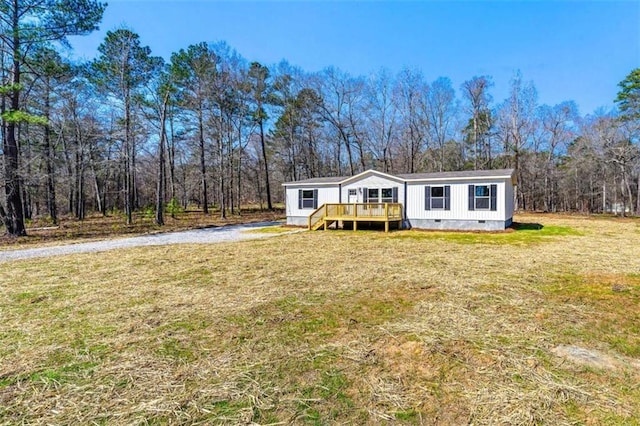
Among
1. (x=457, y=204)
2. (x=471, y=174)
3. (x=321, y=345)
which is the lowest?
(x=321, y=345)

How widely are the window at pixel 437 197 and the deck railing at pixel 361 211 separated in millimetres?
1318

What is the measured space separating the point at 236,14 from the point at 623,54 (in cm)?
2780

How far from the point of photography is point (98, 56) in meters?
16.2

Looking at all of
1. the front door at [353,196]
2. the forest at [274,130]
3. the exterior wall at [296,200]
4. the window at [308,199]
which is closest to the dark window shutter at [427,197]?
the front door at [353,196]

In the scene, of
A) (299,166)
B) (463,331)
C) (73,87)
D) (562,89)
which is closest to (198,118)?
(73,87)

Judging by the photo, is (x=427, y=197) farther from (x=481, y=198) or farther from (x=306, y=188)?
(x=306, y=188)

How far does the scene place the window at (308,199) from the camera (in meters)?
17.0

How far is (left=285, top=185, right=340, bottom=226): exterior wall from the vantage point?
16.5m

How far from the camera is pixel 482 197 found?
1358 cm

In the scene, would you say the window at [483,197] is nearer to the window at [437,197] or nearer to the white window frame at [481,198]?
the white window frame at [481,198]

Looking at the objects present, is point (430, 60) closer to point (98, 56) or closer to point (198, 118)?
point (198, 118)

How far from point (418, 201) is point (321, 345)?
12.7m

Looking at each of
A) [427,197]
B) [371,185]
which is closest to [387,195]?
[371,185]

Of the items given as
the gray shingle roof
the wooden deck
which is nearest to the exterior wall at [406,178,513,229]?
Answer: the gray shingle roof
